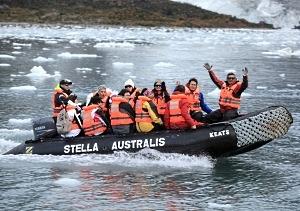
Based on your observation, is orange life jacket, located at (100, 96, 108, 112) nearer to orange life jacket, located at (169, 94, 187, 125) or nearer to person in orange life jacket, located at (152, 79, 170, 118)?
A: person in orange life jacket, located at (152, 79, 170, 118)

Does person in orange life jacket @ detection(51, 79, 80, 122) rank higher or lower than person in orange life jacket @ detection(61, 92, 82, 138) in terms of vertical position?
higher

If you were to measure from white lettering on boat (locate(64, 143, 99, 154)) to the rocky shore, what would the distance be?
5841 centimetres

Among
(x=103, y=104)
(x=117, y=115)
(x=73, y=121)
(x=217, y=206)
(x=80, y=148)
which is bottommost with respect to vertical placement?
(x=217, y=206)

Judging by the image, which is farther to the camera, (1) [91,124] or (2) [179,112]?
(1) [91,124]

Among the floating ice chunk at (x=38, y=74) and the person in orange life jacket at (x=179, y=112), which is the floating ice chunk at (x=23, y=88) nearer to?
the floating ice chunk at (x=38, y=74)

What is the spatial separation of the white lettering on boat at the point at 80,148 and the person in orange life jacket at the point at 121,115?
42 centimetres

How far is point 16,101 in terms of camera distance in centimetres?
1455

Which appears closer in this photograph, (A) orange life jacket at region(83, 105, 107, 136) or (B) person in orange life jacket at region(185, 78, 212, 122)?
(A) orange life jacket at region(83, 105, 107, 136)

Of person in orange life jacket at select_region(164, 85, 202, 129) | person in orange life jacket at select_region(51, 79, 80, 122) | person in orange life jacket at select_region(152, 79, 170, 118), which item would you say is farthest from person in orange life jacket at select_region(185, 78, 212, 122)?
person in orange life jacket at select_region(51, 79, 80, 122)

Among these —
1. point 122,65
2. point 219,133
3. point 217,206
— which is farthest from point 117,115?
point 122,65

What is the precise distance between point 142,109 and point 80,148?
1098 mm

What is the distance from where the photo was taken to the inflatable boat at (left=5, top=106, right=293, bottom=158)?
30.3 feet

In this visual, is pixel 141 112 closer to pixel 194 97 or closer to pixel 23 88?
pixel 194 97

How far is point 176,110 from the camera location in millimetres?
9336
